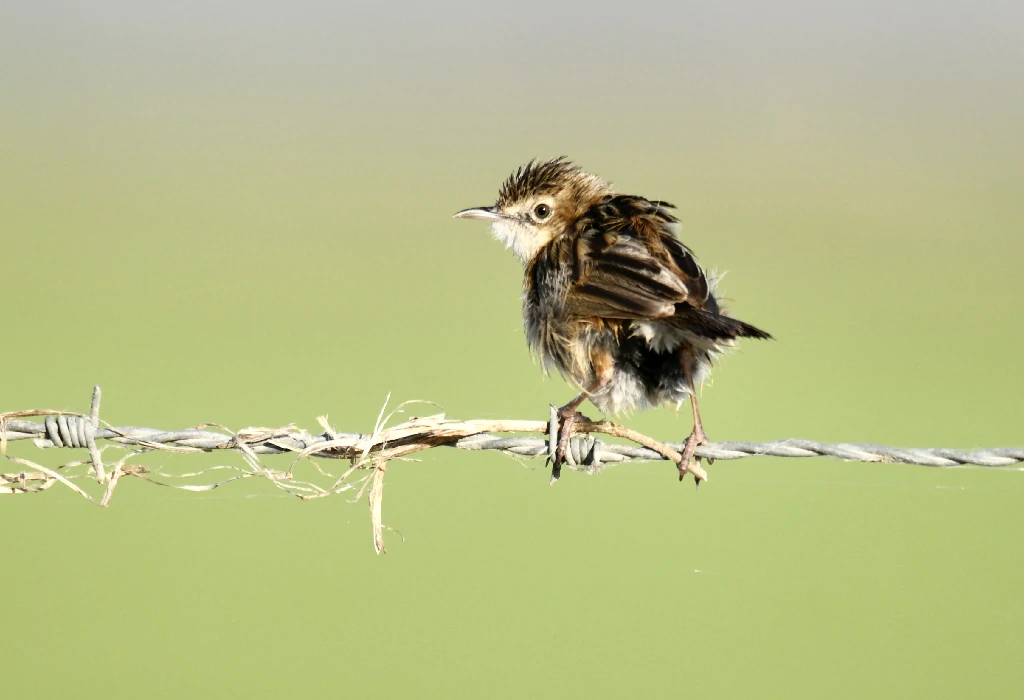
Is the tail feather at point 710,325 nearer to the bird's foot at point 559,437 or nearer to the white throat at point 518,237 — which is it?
the bird's foot at point 559,437

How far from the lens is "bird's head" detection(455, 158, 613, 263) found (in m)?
5.58

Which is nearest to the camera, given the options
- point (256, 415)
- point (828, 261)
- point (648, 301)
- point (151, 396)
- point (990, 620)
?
point (648, 301)

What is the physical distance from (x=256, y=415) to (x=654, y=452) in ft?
21.2

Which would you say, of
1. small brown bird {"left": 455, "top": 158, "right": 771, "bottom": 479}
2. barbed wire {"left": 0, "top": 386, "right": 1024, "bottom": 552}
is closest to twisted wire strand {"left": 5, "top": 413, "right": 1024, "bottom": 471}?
barbed wire {"left": 0, "top": 386, "right": 1024, "bottom": 552}

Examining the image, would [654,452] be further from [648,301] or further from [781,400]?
[781,400]

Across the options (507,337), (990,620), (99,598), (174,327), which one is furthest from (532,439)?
(174,327)

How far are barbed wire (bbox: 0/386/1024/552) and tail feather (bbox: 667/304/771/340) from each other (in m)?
0.39

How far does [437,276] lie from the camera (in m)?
16.1

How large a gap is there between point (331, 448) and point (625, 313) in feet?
4.25

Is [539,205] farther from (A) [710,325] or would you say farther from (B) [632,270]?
(A) [710,325]

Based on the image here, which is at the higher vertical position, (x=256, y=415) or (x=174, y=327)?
(x=174, y=327)

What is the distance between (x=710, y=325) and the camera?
364 cm

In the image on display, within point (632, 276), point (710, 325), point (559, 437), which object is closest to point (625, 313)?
point (632, 276)

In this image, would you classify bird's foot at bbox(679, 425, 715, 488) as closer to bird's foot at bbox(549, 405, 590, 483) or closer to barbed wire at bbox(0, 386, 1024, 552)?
barbed wire at bbox(0, 386, 1024, 552)
